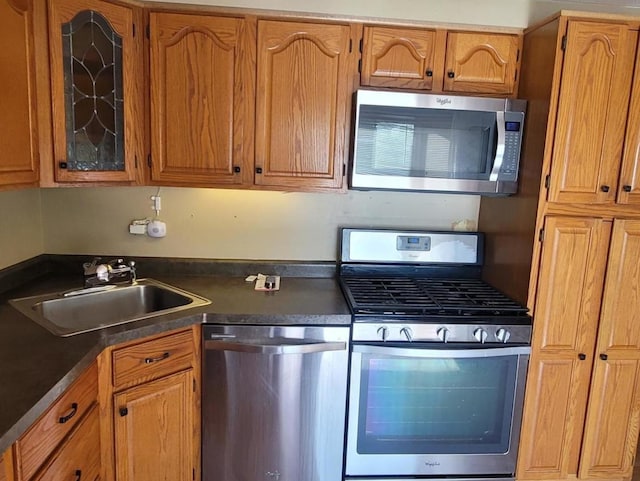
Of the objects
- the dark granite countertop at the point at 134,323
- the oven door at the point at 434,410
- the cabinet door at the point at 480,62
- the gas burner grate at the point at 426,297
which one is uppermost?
the cabinet door at the point at 480,62

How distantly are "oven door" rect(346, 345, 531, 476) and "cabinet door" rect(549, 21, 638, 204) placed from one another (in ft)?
2.46

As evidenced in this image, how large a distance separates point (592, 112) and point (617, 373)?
1.15m

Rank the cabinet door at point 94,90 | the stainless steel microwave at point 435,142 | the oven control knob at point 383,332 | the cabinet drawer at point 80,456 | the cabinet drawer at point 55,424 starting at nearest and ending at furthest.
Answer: the cabinet drawer at point 55,424 → the cabinet drawer at point 80,456 → the cabinet door at point 94,90 → the oven control knob at point 383,332 → the stainless steel microwave at point 435,142

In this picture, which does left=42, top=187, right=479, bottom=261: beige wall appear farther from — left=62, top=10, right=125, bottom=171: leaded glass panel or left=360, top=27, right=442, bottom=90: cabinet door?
left=360, top=27, right=442, bottom=90: cabinet door

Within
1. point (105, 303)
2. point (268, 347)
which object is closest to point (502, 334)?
point (268, 347)

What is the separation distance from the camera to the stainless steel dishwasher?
1885mm

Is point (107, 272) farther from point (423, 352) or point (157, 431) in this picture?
point (423, 352)

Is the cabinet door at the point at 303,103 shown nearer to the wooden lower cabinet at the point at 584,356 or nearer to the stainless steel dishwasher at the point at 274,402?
the stainless steel dishwasher at the point at 274,402

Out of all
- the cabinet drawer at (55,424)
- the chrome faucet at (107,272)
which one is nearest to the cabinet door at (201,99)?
the chrome faucet at (107,272)

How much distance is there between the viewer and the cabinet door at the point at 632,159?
1.92 metres

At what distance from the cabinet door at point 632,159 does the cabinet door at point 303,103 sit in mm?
1167

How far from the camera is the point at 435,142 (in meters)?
2.07

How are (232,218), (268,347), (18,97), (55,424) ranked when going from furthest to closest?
(232,218)
(268,347)
(18,97)
(55,424)

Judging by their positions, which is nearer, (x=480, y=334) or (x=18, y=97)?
(x=18, y=97)
